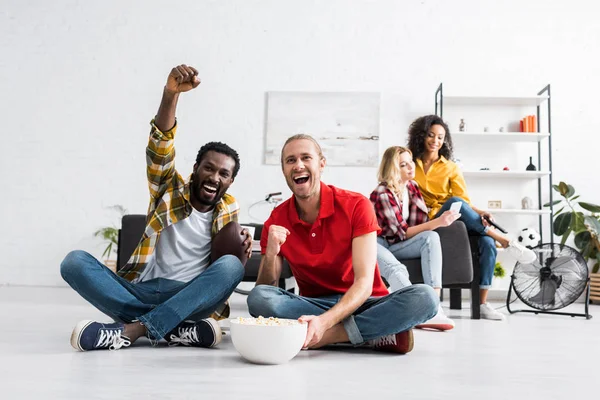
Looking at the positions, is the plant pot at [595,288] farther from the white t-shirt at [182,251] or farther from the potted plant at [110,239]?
the potted plant at [110,239]

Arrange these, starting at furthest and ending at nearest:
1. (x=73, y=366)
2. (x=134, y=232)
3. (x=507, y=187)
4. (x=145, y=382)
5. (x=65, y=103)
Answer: (x=65, y=103), (x=507, y=187), (x=134, y=232), (x=73, y=366), (x=145, y=382)

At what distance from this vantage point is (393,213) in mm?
3139

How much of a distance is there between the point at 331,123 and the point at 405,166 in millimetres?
2352

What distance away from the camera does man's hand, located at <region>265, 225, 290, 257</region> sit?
1.85 metres

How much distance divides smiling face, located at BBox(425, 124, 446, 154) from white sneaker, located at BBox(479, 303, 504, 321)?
39.8 inches

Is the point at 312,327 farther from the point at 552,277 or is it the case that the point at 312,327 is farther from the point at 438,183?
the point at 552,277

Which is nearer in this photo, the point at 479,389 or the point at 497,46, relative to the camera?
the point at 479,389

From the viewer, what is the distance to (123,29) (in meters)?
5.74

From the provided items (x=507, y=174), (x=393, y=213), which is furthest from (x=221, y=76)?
(x=393, y=213)

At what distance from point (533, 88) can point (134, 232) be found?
3.80m

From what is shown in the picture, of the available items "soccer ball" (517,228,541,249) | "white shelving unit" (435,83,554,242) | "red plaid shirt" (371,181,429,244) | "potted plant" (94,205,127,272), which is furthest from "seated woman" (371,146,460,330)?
"potted plant" (94,205,127,272)

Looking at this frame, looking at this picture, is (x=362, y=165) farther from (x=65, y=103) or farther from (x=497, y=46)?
(x=65, y=103)

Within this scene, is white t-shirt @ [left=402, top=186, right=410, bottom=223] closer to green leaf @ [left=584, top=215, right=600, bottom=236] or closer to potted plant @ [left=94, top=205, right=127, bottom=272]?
green leaf @ [left=584, top=215, right=600, bottom=236]

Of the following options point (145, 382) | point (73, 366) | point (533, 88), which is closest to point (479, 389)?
point (145, 382)
